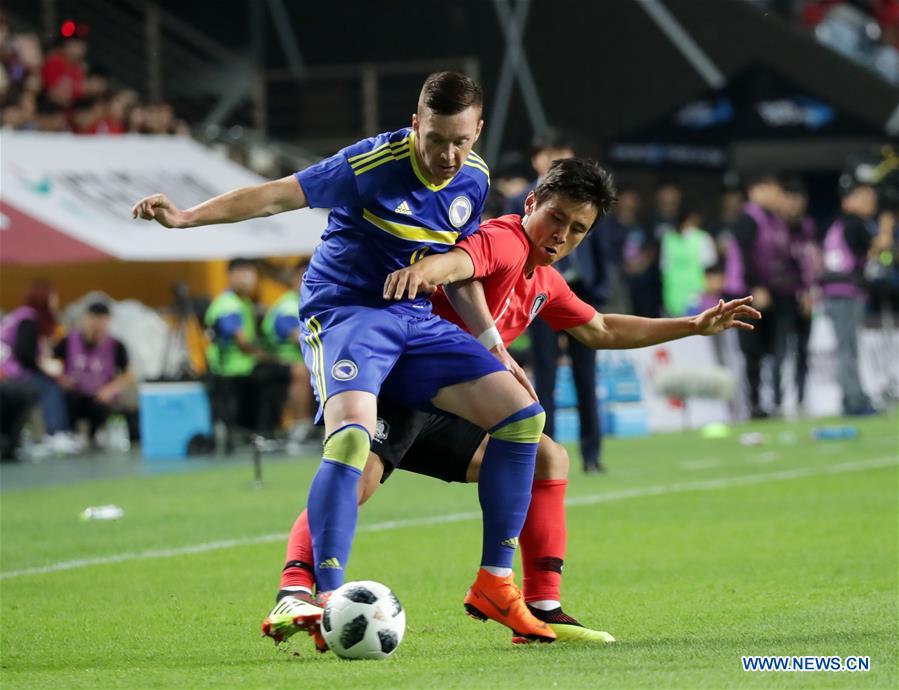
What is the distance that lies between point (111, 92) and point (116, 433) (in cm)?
605

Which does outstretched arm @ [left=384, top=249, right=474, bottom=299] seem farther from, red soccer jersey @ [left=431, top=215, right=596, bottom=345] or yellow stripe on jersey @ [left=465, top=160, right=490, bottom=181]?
yellow stripe on jersey @ [left=465, top=160, right=490, bottom=181]

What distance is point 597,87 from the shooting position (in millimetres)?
27953

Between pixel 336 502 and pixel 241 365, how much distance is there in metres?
12.0

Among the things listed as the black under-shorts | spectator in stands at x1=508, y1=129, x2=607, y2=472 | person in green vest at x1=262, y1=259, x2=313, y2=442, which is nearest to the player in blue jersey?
the black under-shorts

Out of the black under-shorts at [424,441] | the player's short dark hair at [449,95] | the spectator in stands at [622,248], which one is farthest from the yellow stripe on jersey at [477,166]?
the spectator in stands at [622,248]

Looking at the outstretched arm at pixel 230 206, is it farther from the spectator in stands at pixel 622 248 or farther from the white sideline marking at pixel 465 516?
the spectator in stands at pixel 622 248

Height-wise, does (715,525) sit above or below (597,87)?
below

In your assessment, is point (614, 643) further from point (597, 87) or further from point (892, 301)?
point (597, 87)

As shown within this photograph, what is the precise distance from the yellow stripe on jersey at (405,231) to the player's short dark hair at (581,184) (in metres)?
0.42

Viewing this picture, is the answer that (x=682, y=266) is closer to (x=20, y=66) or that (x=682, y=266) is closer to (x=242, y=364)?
(x=242, y=364)

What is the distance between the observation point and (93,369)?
1838cm

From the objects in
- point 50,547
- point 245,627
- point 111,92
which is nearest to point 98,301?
point 111,92

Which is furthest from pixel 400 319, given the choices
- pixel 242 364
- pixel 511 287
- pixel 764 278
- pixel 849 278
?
pixel 764 278

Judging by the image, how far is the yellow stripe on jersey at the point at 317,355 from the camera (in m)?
6.10
